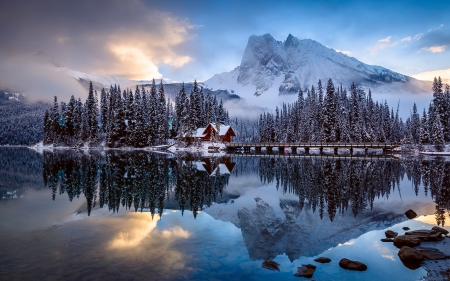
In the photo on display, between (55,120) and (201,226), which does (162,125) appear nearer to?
(55,120)

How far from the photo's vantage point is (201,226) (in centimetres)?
1560

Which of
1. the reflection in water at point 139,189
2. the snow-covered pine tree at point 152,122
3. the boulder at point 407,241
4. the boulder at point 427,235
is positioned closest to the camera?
the boulder at point 407,241

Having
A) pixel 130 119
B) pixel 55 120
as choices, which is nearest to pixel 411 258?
pixel 130 119

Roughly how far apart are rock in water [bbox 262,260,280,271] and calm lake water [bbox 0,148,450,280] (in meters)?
0.25

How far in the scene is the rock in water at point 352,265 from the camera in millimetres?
10328

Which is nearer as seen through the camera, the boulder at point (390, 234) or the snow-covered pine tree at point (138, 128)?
the boulder at point (390, 234)

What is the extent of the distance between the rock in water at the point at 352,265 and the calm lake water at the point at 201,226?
0.22m

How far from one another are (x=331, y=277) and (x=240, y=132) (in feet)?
608

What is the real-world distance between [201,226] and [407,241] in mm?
9772

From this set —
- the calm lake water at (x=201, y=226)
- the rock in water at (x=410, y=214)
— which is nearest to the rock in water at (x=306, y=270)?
the calm lake water at (x=201, y=226)

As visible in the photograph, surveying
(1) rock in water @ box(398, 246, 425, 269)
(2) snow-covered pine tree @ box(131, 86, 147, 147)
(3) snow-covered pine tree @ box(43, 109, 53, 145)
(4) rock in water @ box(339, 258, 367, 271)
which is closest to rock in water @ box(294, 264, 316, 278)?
(4) rock in water @ box(339, 258, 367, 271)

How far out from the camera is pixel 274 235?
1433cm

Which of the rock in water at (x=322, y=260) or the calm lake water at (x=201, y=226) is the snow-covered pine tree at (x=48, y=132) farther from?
the rock in water at (x=322, y=260)

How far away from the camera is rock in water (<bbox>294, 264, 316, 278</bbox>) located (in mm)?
9875
